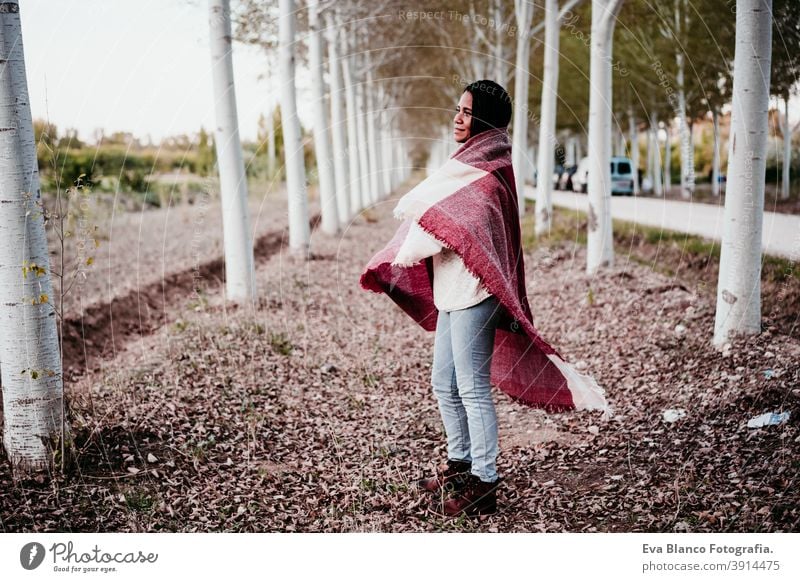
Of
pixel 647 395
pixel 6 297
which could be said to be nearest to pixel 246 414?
pixel 6 297

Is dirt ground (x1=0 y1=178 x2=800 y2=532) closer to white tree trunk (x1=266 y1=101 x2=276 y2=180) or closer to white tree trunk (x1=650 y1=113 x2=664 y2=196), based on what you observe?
white tree trunk (x1=650 y1=113 x2=664 y2=196)

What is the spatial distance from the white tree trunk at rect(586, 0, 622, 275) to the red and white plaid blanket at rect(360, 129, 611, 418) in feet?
12.4

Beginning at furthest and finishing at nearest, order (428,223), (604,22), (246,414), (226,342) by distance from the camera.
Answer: (604,22), (226,342), (246,414), (428,223)

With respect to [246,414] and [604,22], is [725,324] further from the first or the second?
[604,22]

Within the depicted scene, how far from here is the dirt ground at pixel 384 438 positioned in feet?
11.4

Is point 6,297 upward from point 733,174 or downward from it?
downward

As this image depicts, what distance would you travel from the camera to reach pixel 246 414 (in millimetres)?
4434

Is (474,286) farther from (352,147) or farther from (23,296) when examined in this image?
(352,147)

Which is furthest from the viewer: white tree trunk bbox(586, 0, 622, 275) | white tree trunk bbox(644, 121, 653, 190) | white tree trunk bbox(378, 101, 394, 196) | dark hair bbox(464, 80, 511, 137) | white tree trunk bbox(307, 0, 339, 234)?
white tree trunk bbox(378, 101, 394, 196)

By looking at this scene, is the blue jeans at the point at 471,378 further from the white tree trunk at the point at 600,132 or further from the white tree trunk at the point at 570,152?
the white tree trunk at the point at 570,152

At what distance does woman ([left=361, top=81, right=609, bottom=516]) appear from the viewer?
3076 millimetres

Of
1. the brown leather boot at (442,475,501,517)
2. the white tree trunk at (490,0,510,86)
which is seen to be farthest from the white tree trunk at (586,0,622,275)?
the white tree trunk at (490,0,510,86)
